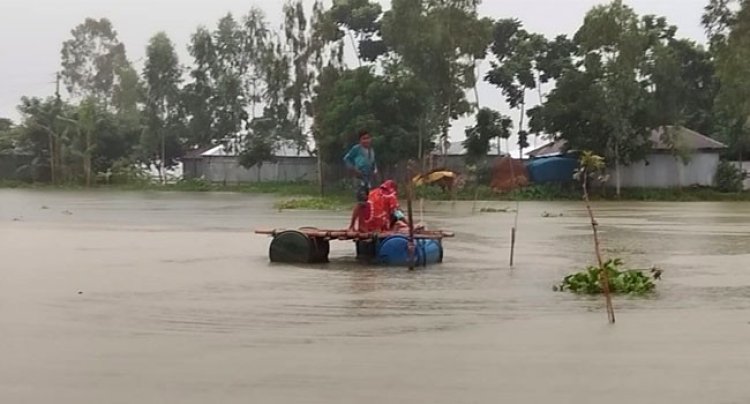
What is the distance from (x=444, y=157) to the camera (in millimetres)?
47625

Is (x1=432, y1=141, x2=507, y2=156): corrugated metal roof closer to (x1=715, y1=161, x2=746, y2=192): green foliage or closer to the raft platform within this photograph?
(x1=715, y1=161, x2=746, y2=192): green foliage

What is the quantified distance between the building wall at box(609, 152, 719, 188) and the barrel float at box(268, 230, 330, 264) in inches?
1359

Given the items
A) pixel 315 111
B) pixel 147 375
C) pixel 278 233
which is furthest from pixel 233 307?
pixel 315 111

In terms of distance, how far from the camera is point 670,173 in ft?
155

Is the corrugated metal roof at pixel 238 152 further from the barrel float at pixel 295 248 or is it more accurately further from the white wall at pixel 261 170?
the barrel float at pixel 295 248

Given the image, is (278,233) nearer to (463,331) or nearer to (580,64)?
(463,331)

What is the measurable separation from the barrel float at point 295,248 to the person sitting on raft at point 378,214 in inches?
22.6

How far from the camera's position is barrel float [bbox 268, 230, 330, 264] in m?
14.4

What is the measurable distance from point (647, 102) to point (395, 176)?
1100 centimetres

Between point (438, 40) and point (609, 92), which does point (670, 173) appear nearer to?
point (609, 92)

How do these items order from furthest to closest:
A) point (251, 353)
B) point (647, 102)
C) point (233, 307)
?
point (647, 102)
point (233, 307)
point (251, 353)

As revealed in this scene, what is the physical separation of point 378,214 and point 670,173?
35231mm

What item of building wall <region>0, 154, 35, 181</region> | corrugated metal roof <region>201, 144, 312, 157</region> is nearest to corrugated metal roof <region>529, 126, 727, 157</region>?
corrugated metal roof <region>201, 144, 312, 157</region>

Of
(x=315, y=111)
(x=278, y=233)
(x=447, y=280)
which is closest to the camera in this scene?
(x=447, y=280)
